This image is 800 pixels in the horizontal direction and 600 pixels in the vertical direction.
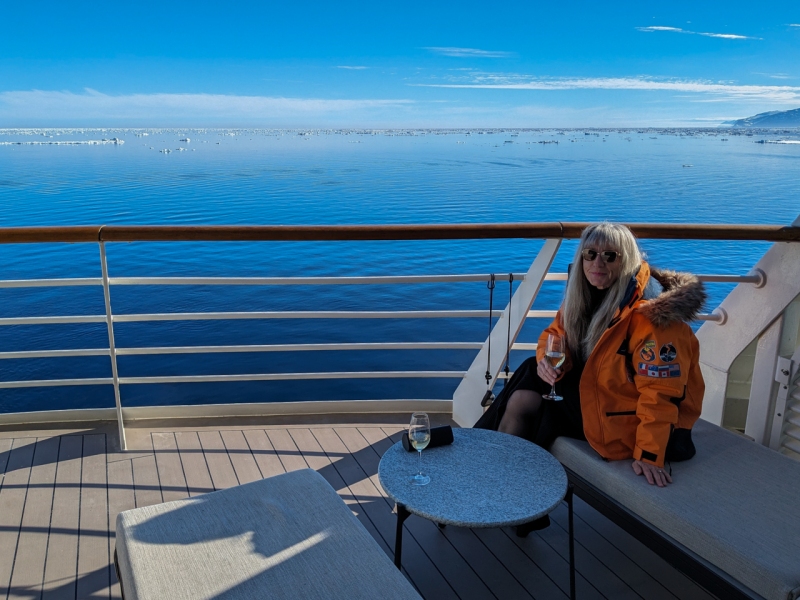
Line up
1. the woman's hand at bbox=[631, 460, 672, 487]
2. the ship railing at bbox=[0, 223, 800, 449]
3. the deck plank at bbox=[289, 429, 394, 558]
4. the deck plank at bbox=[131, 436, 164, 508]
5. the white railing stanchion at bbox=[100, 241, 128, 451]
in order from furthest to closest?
the white railing stanchion at bbox=[100, 241, 128, 451] < the ship railing at bbox=[0, 223, 800, 449] < the deck plank at bbox=[131, 436, 164, 508] < the deck plank at bbox=[289, 429, 394, 558] < the woman's hand at bbox=[631, 460, 672, 487]

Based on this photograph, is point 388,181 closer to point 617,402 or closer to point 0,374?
point 0,374

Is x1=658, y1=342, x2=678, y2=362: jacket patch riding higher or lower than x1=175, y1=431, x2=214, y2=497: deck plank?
higher

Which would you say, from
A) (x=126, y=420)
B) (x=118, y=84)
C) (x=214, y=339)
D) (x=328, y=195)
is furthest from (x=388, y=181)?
(x=118, y=84)

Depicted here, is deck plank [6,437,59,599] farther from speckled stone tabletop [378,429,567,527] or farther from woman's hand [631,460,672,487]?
woman's hand [631,460,672,487]

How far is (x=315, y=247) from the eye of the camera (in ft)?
59.3

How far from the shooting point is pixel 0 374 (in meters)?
8.11

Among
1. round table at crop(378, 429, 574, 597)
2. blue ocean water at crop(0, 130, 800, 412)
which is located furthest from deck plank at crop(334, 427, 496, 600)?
blue ocean water at crop(0, 130, 800, 412)

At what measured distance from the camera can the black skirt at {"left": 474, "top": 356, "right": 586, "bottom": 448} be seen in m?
1.93

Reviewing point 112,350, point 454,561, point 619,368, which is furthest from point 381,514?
point 112,350

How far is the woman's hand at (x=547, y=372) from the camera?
6.23 feet

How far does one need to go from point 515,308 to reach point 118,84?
5403cm

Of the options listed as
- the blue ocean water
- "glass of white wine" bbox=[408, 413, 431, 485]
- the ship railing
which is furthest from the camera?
the blue ocean water

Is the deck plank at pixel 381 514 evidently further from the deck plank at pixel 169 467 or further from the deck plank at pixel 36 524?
the deck plank at pixel 36 524

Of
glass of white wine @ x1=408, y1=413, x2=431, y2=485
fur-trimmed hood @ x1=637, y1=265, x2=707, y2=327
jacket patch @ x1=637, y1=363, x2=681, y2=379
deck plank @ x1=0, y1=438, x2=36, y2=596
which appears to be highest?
fur-trimmed hood @ x1=637, y1=265, x2=707, y2=327
